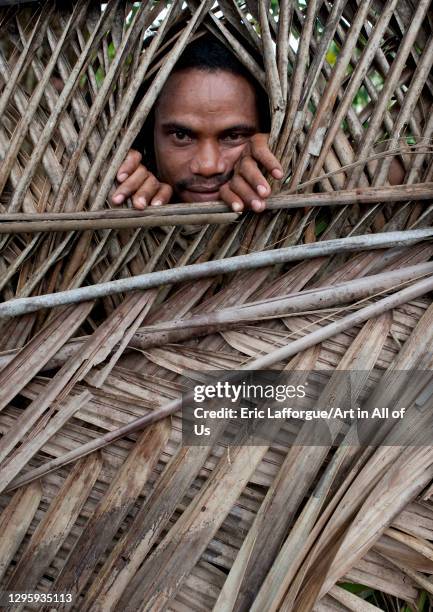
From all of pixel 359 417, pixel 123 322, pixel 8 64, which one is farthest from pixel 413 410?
pixel 8 64

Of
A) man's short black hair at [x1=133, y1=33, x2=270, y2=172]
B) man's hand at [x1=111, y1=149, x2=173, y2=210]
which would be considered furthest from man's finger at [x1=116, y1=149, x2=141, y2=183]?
man's short black hair at [x1=133, y1=33, x2=270, y2=172]

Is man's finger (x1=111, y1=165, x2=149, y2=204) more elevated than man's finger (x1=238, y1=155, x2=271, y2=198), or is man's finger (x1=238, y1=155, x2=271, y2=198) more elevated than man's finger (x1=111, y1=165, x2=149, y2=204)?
man's finger (x1=238, y1=155, x2=271, y2=198)

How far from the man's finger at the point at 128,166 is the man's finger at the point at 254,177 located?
0.21 metres

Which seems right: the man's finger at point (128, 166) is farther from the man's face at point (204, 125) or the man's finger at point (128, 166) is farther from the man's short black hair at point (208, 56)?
the man's short black hair at point (208, 56)

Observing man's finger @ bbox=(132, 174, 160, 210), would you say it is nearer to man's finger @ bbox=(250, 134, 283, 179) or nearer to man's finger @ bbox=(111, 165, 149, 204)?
man's finger @ bbox=(111, 165, 149, 204)

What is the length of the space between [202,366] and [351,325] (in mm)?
279

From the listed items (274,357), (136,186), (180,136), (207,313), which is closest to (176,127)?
(180,136)

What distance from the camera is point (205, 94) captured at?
126 centimetres

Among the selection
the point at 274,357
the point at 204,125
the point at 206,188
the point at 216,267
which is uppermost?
the point at 204,125

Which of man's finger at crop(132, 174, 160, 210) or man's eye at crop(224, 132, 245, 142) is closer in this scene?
man's finger at crop(132, 174, 160, 210)

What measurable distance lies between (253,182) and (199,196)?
0.22 meters

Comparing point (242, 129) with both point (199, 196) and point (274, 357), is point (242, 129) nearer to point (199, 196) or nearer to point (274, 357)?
point (199, 196)

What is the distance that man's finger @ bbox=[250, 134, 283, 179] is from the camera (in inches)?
42.6

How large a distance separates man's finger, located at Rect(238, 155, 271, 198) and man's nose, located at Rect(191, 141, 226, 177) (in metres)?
0.12
